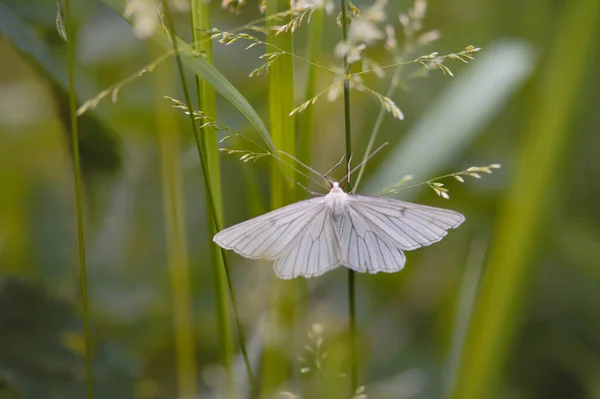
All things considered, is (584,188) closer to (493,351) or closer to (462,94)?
(462,94)

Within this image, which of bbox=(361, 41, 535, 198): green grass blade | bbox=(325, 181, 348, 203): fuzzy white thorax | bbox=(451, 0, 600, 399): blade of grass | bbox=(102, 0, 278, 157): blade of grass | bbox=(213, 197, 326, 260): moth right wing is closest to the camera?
bbox=(102, 0, 278, 157): blade of grass

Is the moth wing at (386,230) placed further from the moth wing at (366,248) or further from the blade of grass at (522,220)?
the blade of grass at (522,220)

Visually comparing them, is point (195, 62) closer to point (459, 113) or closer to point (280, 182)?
point (280, 182)

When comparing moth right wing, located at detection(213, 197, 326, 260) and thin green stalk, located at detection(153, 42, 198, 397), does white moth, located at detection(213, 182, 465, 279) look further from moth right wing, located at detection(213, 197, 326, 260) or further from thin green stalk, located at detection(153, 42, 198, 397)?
thin green stalk, located at detection(153, 42, 198, 397)

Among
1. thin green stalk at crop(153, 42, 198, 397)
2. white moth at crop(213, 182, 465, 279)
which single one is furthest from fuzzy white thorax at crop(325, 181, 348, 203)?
→ thin green stalk at crop(153, 42, 198, 397)

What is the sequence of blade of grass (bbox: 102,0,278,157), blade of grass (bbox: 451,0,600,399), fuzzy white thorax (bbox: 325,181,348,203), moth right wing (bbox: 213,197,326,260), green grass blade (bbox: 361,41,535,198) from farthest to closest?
green grass blade (bbox: 361,41,535,198), blade of grass (bbox: 451,0,600,399), fuzzy white thorax (bbox: 325,181,348,203), moth right wing (bbox: 213,197,326,260), blade of grass (bbox: 102,0,278,157)

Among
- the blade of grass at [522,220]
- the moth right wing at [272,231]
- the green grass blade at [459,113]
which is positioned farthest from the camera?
the green grass blade at [459,113]

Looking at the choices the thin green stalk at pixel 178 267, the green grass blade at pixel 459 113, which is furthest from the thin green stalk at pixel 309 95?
the green grass blade at pixel 459 113
